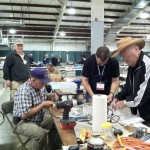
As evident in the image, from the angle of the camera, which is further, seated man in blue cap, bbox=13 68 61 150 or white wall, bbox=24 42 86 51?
white wall, bbox=24 42 86 51

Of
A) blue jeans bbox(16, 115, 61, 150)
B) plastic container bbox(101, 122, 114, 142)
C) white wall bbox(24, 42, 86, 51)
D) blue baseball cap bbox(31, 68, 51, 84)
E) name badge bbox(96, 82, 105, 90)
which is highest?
white wall bbox(24, 42, 86, 51)

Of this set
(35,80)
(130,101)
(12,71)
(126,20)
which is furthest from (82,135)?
(126,20)

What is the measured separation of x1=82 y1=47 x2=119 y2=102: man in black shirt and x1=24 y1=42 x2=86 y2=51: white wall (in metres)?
14.4

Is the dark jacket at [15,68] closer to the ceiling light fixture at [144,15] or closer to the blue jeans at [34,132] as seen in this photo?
the blue jeans at [34,132]

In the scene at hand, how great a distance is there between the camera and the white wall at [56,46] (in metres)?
16.9

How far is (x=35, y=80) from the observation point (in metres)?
2.25

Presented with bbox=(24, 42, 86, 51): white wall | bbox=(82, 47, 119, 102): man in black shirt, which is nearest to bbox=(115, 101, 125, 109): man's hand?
bbox=(82, 47, 119, 102): man in black shirt

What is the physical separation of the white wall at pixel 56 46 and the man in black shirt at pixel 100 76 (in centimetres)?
1436

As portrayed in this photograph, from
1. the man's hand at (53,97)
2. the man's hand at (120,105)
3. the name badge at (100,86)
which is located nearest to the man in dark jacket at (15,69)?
the man's hand at (53,97)

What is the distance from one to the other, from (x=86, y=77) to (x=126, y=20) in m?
9.00

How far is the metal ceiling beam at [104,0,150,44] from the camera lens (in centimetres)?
937

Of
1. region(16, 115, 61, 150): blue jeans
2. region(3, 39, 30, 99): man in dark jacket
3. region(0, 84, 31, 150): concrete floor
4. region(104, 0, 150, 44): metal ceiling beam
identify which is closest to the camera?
region(16, 115, 61, 150): blue jeans

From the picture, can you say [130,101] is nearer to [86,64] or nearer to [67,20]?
[86,64]

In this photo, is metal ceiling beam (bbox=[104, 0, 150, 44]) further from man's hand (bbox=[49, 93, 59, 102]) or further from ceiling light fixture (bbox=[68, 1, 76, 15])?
man's hand (bbox=[49, 93, 59, 102])
